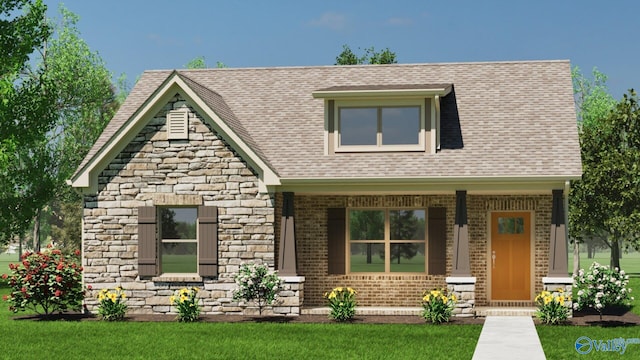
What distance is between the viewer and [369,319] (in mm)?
18875

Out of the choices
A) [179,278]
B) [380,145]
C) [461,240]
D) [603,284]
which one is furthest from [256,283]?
[603,284]

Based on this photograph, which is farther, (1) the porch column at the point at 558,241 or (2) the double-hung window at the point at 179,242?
(2) the double-hung window at the point at 179,242

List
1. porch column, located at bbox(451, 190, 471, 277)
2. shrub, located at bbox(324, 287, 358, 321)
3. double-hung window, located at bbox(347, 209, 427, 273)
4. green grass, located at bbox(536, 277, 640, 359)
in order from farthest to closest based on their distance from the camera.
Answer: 1. double-hung window, located at bbox(347, 209, 427, 273)
2. porch column, located at bbox(451, 190, 471, 277)
3. shrub, located at bbox(324, 287, 358, 321)
4. green grass, located at bbox(536, 277, 640, 359)

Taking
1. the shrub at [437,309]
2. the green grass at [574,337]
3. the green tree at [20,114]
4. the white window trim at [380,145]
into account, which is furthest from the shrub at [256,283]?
the green tree at [20,114]

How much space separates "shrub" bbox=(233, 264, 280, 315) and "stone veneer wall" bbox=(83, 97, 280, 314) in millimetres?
486

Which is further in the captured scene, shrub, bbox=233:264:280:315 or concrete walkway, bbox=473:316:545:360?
shrub, bbox=233:264:280:315

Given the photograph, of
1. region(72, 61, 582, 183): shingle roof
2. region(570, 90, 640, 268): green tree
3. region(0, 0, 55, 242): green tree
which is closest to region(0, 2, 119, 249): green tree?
region(0, 0, 55, 242): green tree

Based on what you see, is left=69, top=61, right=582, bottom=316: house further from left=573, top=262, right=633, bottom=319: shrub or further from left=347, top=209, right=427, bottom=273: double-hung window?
left=573, top=262, right=633, bottom=319: shrub

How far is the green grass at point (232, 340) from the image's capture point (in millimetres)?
13945

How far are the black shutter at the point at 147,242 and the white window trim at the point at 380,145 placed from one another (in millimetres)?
4937

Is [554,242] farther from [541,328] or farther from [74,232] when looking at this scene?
[74,232]

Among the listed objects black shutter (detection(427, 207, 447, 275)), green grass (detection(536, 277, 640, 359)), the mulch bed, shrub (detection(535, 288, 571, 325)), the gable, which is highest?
the gable

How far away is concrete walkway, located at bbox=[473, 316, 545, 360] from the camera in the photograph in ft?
44.2

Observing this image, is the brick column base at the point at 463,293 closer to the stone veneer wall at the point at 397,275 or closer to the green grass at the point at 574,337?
Result: the stone veneer wall at the point at 397,275
